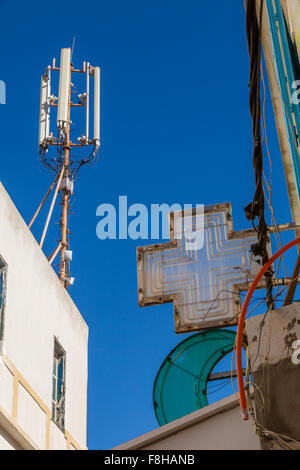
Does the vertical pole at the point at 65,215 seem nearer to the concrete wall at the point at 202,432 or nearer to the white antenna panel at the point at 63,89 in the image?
the white antenna panel at the point at 63,89

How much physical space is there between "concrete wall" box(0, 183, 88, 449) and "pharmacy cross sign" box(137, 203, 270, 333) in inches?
120

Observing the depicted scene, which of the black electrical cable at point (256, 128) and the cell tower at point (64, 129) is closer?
the black electrical cable at point (256, 128)

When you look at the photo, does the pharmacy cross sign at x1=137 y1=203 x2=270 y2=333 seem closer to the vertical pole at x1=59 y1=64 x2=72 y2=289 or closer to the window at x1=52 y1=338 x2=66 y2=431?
the window at x1=52 y1=338 x2=66 y2=431

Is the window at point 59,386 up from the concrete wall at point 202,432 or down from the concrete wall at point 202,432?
up

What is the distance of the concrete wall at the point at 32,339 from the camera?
43.6 feet

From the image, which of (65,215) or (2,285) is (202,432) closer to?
(2,285)

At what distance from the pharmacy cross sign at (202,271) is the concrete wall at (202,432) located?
2.04m

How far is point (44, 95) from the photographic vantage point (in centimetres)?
2306

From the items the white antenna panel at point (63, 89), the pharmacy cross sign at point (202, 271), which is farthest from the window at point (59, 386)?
the white antenna panel at point (63, 89)

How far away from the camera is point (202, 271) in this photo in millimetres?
11297
